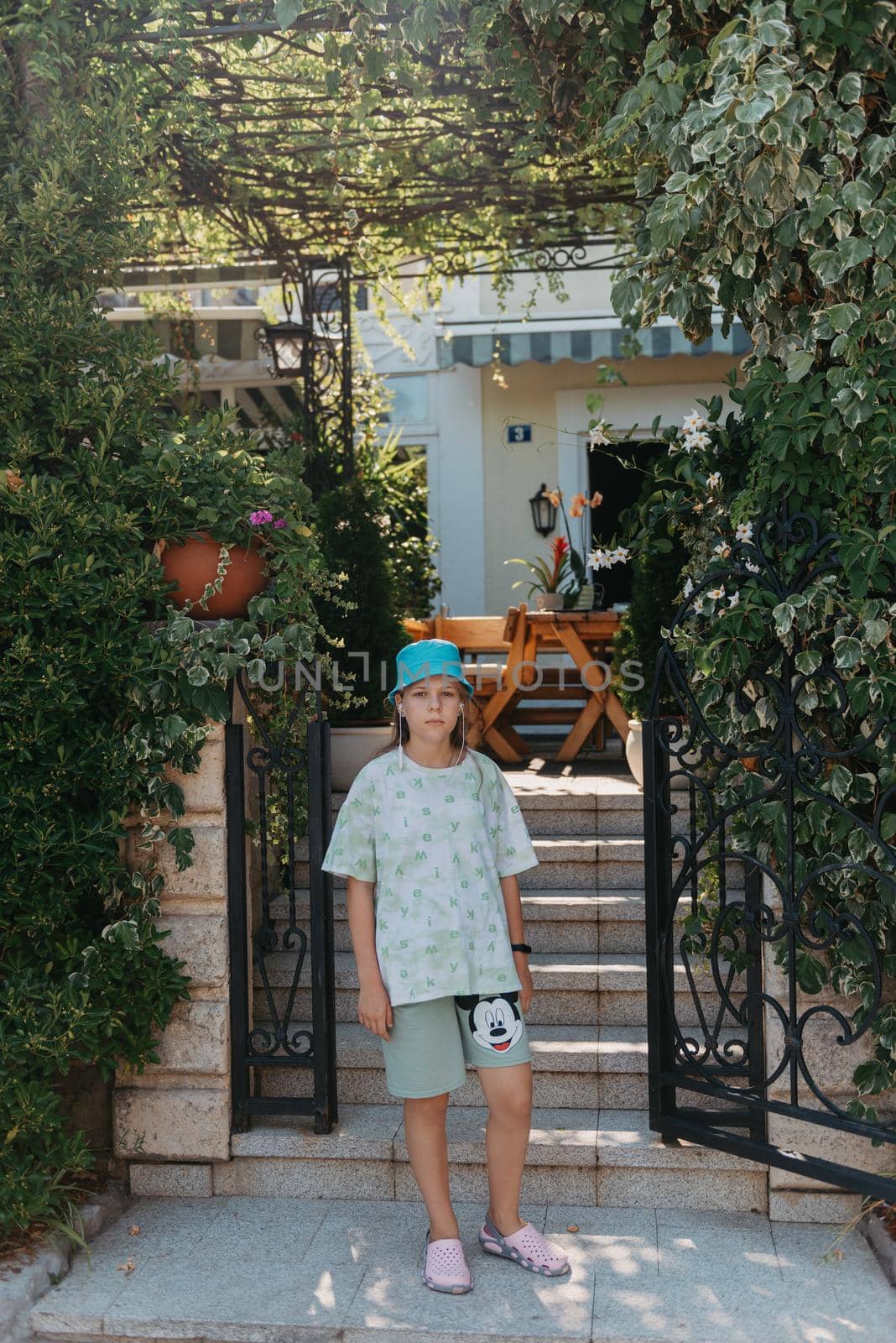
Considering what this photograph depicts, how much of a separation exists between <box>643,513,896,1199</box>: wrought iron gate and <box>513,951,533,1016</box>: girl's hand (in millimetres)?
475

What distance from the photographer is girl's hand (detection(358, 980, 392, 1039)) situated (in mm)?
3348

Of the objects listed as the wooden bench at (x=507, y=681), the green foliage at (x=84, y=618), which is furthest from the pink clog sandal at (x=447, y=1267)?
the wooden bench at (x=507, y=681)

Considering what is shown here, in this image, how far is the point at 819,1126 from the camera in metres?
3.67

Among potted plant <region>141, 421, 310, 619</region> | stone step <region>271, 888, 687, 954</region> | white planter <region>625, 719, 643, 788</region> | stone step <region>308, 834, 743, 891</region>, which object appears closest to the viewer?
potted plant <region>141, 421, 310, 619</region>

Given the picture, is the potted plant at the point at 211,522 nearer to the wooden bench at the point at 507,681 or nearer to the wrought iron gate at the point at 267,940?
the wrought iron gate at the point at 267,940

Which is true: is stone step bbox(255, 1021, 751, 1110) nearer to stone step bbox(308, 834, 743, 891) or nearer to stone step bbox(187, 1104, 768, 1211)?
stone step bbox(187, 1104, 768, 1211)

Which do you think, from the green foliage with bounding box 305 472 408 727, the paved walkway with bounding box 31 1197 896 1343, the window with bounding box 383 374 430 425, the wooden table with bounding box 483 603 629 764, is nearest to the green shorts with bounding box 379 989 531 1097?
the paved walkway with bounding box 31 1197 896 1343

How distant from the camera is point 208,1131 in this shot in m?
4.00

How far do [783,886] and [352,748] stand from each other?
2.93 m

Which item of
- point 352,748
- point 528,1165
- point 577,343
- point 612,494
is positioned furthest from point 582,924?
point 612,494

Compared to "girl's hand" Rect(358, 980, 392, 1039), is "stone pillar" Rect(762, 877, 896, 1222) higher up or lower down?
lower down

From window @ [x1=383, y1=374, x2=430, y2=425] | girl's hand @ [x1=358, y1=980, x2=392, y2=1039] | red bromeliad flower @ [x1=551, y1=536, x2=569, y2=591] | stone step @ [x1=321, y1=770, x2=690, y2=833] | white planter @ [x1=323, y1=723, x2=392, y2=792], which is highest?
window @ [x1=383, y1=374, x2=430, y2=425]

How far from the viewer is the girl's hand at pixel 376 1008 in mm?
3348

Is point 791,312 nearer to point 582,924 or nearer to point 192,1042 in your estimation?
point 582,924
